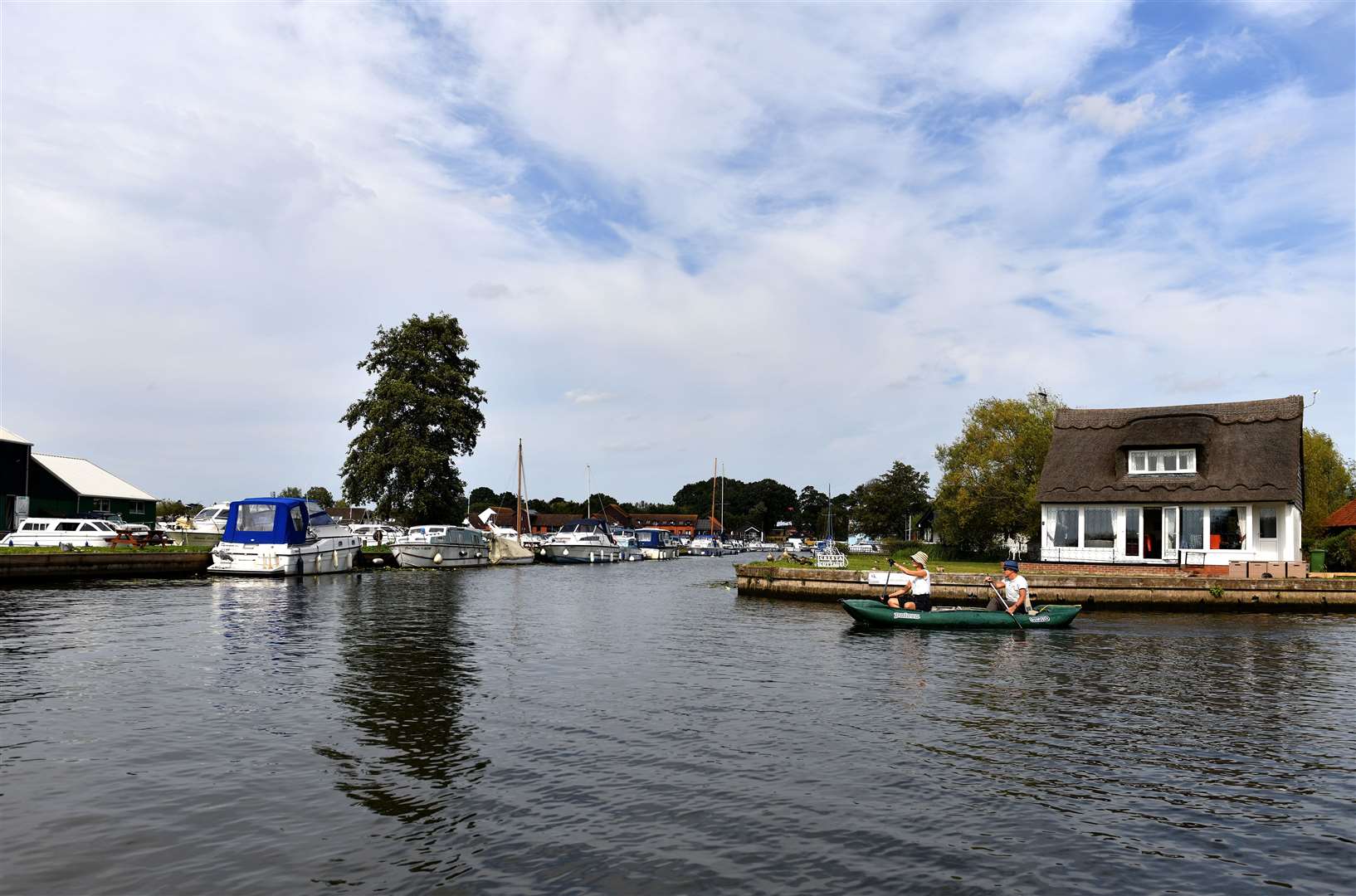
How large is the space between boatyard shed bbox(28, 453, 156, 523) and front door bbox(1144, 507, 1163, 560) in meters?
69.5

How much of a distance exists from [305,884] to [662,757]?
5.67 meters

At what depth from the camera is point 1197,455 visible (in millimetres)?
45875

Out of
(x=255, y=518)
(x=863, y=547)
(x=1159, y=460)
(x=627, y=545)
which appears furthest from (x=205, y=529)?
(x=1159, y=460)

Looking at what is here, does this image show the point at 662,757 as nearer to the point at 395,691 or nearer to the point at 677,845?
the point at 677,845

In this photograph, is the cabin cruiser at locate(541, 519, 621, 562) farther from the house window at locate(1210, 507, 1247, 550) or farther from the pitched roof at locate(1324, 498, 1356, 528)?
the pitched roof at locate(1324, 498, 1356, 528)

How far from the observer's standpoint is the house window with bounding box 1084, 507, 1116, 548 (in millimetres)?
46094

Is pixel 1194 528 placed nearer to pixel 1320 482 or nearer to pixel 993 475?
pixel 993 475

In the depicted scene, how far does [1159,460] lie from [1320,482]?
29839 millimetres

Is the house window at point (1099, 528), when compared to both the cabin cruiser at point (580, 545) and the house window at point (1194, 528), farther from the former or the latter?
the cabin cruiser at point (580, 545)

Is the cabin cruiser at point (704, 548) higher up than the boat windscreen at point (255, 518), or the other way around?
the boat windscreen at point (255, 518)

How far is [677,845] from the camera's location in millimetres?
9922

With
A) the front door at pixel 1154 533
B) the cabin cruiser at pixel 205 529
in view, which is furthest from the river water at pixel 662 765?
the cabin cruiser at pixel 205 529

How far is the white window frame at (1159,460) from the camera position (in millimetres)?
45812

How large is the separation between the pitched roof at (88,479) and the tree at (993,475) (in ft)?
200
